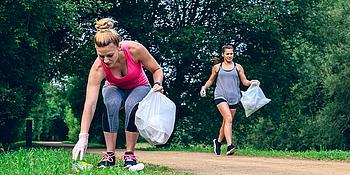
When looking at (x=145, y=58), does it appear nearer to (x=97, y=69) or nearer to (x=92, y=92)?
(x=97, y=69)

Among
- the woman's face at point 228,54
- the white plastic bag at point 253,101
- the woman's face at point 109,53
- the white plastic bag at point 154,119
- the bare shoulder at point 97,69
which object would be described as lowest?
the white plastic bag at point 154,119

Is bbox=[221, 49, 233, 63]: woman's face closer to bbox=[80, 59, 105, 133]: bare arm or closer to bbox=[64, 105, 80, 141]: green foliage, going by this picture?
bbox=[80, 59, 105, 133]: bare arm

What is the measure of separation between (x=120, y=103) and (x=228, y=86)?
4.97 meters

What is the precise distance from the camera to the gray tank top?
38.5 ft

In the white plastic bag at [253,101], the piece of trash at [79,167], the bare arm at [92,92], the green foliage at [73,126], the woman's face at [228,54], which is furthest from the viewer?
the green foliage at [73,126]

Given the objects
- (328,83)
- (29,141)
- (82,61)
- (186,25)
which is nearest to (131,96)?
(82,61)

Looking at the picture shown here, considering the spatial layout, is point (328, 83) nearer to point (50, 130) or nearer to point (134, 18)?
point (134, 18)

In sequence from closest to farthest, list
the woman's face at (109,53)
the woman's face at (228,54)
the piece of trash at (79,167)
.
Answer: the piece of trash at (79,167), the woman's face at (109,53), the woman's face at (228,54)

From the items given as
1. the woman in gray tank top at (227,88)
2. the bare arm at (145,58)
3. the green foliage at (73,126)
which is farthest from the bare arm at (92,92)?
the green foliage at (73,126)

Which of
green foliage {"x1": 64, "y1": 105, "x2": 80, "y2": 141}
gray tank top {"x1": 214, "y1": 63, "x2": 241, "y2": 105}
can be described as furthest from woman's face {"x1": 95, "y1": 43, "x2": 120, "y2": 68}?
green foliage {"x1": 64, "y1": 105, "x2": 80, "y2": 141}

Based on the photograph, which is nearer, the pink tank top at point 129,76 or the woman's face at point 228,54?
the pink tank top at point 129,76

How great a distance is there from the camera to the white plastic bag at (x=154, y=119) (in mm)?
6617

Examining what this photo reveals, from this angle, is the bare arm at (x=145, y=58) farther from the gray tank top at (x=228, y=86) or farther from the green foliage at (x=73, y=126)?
the green foliage at (x=73, y=126)

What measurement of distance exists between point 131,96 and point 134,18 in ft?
60.9
